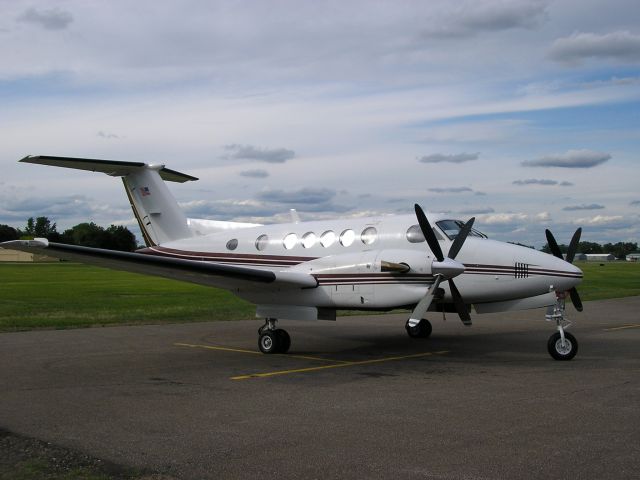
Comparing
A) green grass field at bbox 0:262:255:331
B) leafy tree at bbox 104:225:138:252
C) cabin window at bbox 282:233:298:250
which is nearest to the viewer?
cabin window at bbox 282:233:298:250

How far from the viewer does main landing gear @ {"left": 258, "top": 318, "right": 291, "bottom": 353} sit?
1412 cm

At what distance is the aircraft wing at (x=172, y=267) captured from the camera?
11.8 m

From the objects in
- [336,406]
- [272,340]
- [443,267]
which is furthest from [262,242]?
[336,406]

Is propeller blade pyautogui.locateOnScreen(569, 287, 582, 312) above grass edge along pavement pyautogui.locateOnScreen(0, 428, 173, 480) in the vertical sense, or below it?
above

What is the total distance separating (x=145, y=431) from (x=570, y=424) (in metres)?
4.83

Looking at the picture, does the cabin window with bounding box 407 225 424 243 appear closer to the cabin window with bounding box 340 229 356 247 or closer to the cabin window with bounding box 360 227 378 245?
the cabin window with bounding box 360 227 378 245

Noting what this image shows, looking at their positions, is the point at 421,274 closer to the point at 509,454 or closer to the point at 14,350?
the point at 509,454

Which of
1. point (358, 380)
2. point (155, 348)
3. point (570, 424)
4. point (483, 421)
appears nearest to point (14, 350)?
point (155, 348)

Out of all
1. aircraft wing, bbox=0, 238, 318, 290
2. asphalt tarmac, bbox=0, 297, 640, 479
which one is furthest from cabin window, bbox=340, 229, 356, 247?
asphalt tarmac, bbox=0, 297, 640, 479

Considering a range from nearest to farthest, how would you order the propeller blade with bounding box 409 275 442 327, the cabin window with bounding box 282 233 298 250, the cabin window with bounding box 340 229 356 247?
the propeller blade with bounding box 409 275 442 327, the cabin window with bounding box 340 229 356 247, the cabin window with bounding box 282 233 298 250

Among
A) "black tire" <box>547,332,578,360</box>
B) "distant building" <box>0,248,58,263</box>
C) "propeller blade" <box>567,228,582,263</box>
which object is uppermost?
"distant building" <box>0,248,58,263</box>

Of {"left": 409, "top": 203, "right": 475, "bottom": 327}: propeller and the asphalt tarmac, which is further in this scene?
{"left": 409, "top": 203, "right": 475, "bottom": 327}: propeller

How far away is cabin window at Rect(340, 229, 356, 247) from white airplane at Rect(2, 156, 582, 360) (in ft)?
0.08

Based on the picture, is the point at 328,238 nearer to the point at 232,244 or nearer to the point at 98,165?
the point at 232,244
